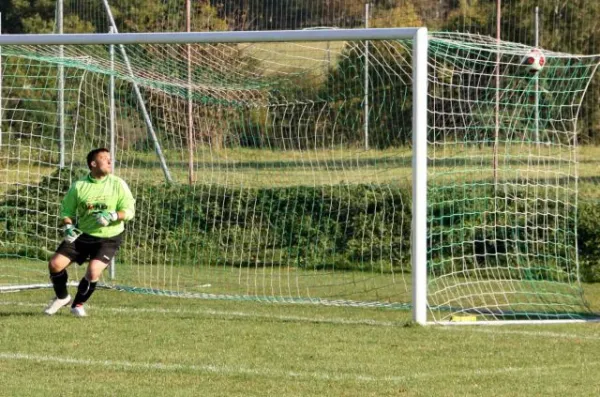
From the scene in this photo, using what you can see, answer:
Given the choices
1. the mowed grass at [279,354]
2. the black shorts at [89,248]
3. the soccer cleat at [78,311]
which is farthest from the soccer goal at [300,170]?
the soccer cleat at [78,311]

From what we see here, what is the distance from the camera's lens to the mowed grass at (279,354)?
8.84 m

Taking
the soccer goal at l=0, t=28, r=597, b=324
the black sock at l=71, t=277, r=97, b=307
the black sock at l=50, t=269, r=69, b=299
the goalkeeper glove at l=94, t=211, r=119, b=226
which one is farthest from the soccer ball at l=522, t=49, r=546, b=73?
the black sock at l=50, t=269, r=69, b=299

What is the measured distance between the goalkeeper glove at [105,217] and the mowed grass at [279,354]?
90cm

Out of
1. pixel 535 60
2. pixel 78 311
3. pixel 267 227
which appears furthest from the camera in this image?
pixel 267 227

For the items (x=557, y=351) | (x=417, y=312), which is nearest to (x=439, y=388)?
(x=557, y=351)

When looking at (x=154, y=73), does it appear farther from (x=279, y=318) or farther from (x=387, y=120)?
(x=279, y=318)

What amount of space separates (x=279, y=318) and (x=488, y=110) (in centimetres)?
357

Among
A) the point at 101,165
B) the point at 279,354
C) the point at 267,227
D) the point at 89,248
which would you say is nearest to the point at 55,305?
the point at 89,248

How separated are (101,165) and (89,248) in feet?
2.59

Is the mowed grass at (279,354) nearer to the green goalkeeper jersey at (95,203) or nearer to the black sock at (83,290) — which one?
the black sock at (83,290)

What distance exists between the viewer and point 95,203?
12.3 metres

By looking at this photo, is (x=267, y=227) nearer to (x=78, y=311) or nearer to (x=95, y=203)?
(x=95, y=203)

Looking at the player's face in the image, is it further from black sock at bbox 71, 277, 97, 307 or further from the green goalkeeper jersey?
black sock at bbox 71, 277, 97, 307

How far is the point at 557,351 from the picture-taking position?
410 inches
